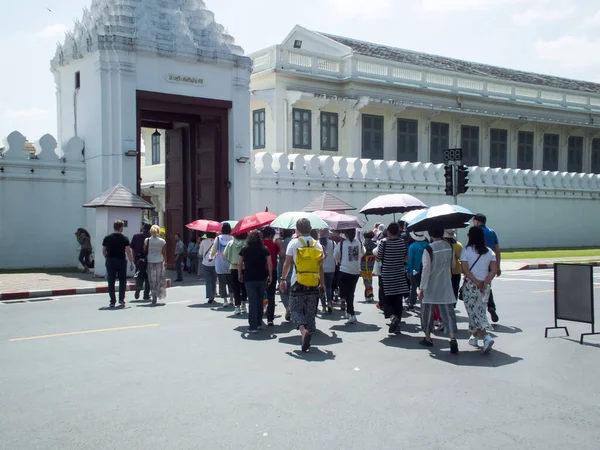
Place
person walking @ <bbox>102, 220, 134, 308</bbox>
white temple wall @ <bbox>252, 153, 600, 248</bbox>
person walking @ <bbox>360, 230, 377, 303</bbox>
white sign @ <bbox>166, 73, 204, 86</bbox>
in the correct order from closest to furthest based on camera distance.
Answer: person walking @ <bbox>102, 220, 134, 308</bbox>, person walking @ <bbox>360, 230, 377, 303</bbox>, white sign @ <bbox>166, 73, 204, 86</bbox>, white temple wall @ <bbox>252, 153, 600, 248</bbox>

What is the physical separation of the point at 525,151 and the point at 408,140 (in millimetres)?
9235

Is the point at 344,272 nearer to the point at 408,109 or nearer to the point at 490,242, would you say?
the point at 490,242

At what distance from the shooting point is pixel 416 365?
7.82 metres

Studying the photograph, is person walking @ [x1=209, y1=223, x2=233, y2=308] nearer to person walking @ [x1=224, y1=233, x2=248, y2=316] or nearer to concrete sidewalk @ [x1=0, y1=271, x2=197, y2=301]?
person walking @ [x1=224, y1=233, x2=248, y2=316]

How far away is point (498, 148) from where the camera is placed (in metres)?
40.0

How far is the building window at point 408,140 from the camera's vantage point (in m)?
36.2

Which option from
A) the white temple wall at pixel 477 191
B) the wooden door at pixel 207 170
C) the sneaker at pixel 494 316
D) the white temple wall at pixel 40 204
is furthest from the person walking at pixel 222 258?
the white temple wall at pixel 477 191

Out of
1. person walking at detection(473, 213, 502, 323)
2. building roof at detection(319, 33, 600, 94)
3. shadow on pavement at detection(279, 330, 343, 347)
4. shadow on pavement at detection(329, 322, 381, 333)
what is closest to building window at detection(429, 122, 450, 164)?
building roof at detection(319, 33, 600, 94)

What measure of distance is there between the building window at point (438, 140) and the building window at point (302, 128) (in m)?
8.08

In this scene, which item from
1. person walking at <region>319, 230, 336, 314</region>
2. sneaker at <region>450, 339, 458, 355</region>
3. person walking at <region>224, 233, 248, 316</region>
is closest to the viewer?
sneaker at <region>450, 339, 458, 355</region>

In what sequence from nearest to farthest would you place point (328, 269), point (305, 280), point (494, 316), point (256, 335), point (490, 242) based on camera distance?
1. point (305, 280)
2. point (256, 335)
3. point (494, 316)
4. point (490, 242)
5. point (328, 269)

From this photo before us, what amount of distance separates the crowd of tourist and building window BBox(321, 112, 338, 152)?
19916mm

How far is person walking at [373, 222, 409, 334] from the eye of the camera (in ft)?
32.9

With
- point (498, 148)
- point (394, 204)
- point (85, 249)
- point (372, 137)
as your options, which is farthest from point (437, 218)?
point (498, 148)
